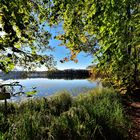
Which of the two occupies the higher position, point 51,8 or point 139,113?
point 51,8

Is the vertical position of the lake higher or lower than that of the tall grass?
higher

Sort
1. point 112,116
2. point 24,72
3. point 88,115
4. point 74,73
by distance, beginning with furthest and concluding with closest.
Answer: point 74,73
point 24,72
point 112,116
point 88,115

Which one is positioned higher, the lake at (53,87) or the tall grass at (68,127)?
the lake at (53,87)

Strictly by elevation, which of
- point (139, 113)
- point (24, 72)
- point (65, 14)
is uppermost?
point (65, 14)

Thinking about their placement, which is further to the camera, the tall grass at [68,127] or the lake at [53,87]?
the tall grass at [68,127]

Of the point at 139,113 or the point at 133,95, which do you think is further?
the point at 133,95

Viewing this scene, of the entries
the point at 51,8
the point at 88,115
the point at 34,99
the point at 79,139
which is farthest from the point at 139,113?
the point at 51,8

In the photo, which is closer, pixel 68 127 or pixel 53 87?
pixel 68 127

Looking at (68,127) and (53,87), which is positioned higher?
(53,87)

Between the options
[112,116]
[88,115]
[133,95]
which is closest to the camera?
[88,115]

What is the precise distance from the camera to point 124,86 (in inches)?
725

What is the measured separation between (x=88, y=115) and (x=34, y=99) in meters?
5.62

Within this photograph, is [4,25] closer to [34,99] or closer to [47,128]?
[47,128]

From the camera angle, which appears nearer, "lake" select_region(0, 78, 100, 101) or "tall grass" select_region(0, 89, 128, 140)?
"lake" select_region(0, 78, 100, 101)
